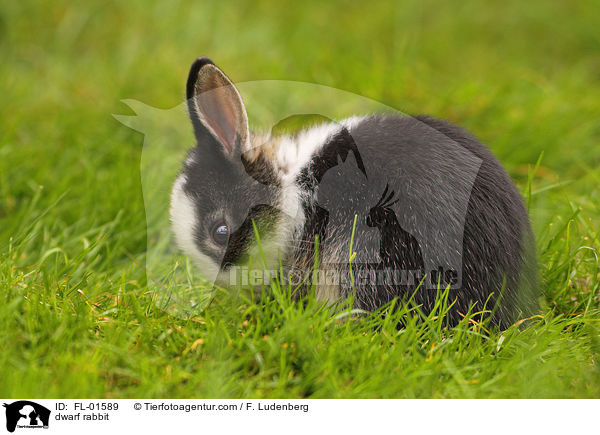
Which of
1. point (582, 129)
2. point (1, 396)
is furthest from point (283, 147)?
point (582, 129)

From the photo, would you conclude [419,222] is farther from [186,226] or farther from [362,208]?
[186,226]

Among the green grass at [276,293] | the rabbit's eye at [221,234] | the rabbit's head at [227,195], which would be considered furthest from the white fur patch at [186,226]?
the green grass at [276,293]

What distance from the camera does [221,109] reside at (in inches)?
127

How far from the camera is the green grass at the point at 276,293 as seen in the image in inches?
101

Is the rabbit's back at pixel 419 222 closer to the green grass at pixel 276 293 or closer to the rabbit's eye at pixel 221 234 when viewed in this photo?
the green grass at pixel 276 293

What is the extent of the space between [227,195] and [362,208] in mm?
707

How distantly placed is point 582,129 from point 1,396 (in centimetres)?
439

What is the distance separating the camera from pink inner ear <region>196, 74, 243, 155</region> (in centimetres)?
314
